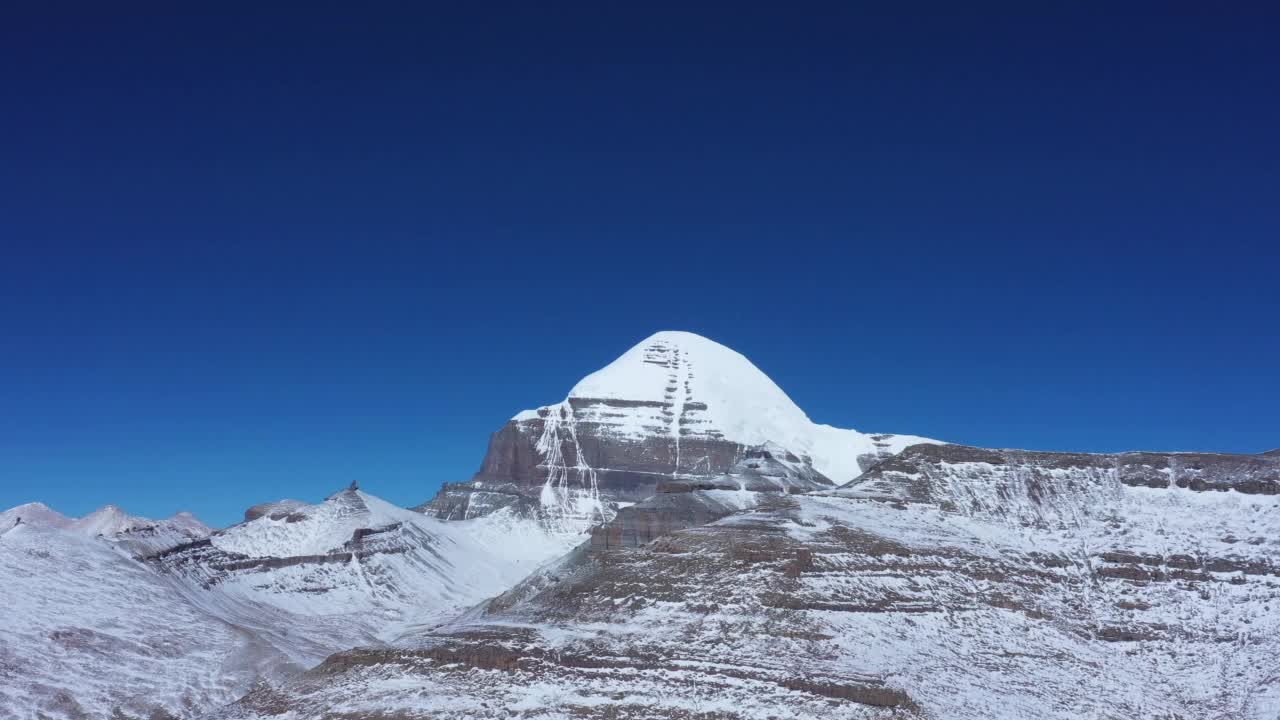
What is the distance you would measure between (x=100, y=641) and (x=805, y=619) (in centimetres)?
5128

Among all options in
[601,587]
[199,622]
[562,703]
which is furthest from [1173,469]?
[199,622]

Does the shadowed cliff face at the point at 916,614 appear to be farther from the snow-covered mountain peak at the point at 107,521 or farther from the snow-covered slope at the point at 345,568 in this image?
the snow-covered mountain peak at the point at 107,521

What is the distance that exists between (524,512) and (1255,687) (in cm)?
15029

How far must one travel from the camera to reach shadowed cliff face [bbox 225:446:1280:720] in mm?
48406

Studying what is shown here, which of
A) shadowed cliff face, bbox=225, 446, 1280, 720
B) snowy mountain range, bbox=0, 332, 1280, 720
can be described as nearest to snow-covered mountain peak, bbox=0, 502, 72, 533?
snowy mountain range, bbox=0, 332, 1280, 720

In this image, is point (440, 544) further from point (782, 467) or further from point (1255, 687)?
point (1255, 687)

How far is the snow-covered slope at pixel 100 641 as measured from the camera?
62425 mm

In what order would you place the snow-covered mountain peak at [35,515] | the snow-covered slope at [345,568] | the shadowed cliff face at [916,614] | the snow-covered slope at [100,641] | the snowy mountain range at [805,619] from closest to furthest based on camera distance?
the shadowed cliff face at [916,614] → the snowy mountain range at [805,619] → the snow-covered slope at [100,641] → the snow-covered slope at [345,568] → the snow-covered mountain peak at [35,515]

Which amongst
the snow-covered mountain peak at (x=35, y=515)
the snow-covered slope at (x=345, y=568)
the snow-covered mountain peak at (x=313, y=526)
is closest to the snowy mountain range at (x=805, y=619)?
the snow-covered slope at (x=345, y=568)

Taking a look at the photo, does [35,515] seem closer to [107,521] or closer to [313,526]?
[107,521]

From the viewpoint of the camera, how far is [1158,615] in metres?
65.5

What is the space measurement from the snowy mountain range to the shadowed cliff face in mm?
194

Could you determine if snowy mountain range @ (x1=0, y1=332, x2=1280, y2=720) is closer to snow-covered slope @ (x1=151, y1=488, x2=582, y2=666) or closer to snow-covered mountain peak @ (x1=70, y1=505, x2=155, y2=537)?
snow-covered slope @ (x1=151, y1=488, x2=582, y2=666)

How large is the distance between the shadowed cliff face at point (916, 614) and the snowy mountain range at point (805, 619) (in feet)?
0.64
